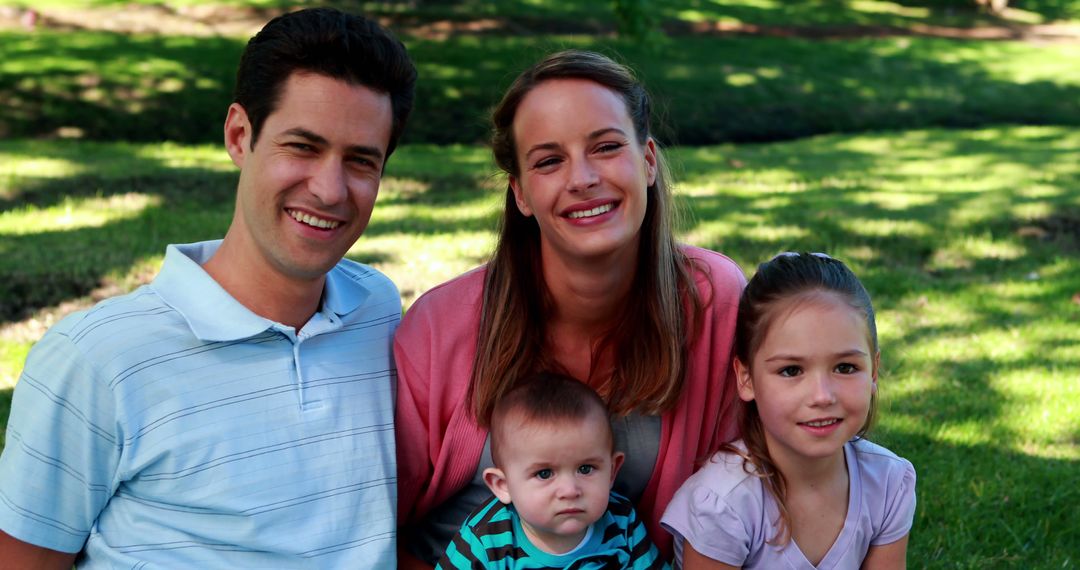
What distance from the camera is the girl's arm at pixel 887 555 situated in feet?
10.4

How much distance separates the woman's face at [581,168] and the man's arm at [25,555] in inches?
57.9

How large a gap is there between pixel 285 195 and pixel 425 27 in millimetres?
16293

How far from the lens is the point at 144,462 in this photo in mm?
2693

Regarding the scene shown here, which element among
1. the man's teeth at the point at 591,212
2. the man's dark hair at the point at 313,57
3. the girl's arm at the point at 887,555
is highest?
the man's dark hair at the point at 313,57

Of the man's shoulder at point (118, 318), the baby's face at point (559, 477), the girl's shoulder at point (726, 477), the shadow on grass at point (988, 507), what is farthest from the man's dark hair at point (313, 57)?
the shadow on grass at point (988, 507)

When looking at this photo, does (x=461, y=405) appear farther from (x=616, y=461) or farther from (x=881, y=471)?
(x=881, y=471)

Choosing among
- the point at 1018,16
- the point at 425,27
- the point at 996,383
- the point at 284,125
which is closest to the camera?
the point at 284,125

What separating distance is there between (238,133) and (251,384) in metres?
0.66

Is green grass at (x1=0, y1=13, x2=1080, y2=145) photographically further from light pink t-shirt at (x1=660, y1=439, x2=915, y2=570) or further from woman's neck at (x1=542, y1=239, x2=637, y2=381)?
light pink t-shirt at (x1=660, y1=439, x2=915, y2=570)

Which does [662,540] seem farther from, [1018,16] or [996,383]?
[1018,16]

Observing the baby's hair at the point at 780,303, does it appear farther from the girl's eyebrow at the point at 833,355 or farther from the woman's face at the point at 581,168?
the woman's face at the point at 581,168

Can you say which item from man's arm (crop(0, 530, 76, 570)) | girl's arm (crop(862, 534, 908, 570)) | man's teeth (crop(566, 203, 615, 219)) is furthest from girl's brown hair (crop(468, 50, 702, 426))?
man's arm (crop(0, 530, 76, 570))

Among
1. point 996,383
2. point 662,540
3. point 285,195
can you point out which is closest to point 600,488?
point 662,540

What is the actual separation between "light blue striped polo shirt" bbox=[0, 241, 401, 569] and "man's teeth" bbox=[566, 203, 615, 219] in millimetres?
708
